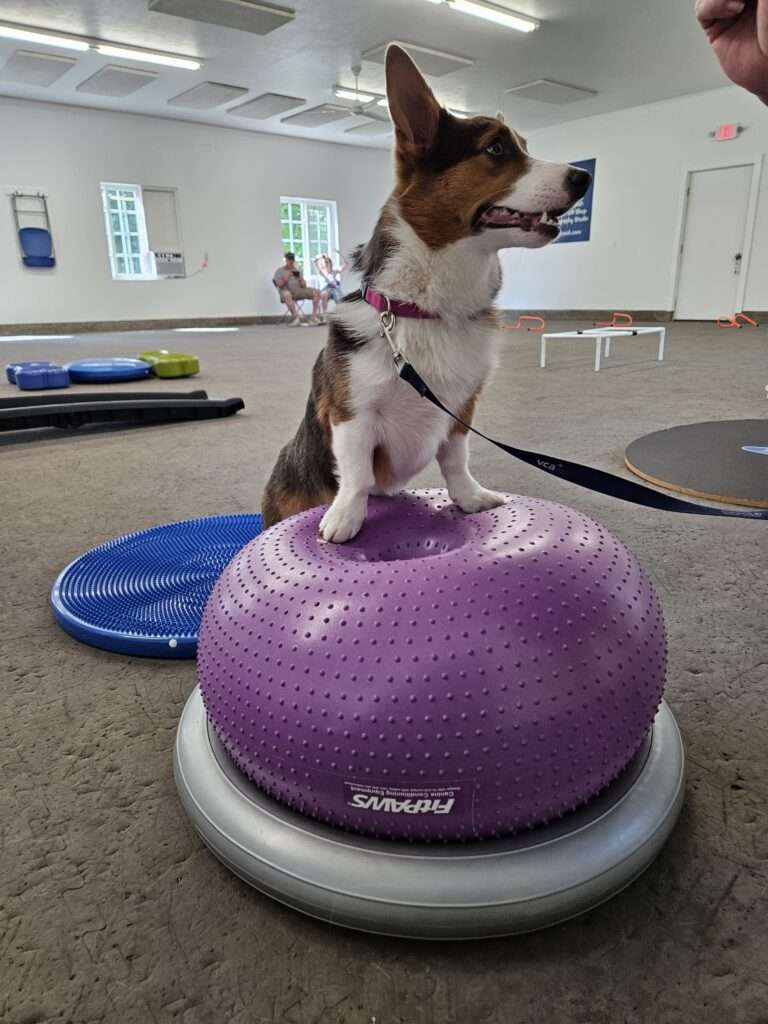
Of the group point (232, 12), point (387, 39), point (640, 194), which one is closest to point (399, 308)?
point (232, 12)

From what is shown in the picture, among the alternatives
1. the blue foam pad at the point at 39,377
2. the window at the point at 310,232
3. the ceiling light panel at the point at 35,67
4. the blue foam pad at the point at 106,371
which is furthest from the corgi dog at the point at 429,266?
the window at the point at 310,232

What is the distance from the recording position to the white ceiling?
8.23 m

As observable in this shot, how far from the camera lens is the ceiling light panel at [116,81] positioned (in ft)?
34.3

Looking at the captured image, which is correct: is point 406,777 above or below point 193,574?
above

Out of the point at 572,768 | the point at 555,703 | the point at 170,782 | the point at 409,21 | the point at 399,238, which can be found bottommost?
the point at 170,782

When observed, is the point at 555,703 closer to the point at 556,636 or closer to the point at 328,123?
the point at 556,636

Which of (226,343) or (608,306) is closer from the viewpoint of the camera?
(226,343)

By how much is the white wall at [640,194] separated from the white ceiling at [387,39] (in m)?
0.51

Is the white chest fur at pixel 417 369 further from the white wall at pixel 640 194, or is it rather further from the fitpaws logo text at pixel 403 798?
the white wall at pixel 640 194

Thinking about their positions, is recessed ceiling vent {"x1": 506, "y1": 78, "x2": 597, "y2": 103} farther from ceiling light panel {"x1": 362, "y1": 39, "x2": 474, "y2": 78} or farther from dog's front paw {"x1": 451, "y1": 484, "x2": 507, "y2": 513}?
dog's front paw {"x1": 451, "y1": 484, "x2": 507, "y2": 513}

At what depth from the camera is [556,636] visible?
3.23ft

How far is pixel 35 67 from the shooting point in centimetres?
1012

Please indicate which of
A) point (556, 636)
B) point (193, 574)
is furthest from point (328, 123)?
point (556, 636)

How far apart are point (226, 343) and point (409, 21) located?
202 inches
